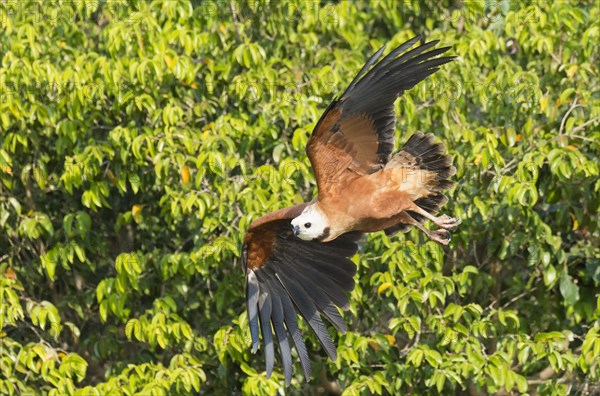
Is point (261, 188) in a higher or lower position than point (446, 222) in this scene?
higher

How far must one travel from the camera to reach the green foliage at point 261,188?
798 centimetres

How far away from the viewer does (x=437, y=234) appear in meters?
7.50

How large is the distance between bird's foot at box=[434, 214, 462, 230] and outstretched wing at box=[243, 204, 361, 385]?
702 millimetres

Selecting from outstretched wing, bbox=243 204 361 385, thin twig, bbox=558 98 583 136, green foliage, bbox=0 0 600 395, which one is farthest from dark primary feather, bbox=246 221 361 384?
thin twig, bbox=558 98 583 136

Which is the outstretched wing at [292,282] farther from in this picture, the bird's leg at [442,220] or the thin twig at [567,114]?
the thin twig at [567,114]

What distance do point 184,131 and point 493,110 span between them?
2.10 meters

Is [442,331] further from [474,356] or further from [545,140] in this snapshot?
[545,140]

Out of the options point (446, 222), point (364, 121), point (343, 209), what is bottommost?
point (446, 222)

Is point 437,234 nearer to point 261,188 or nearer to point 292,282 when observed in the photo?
point 292,282

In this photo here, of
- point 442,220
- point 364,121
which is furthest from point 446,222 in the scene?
point 364,121

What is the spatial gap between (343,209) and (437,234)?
69 centimetres

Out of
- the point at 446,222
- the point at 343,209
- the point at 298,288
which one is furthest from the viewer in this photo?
the point at 298,288

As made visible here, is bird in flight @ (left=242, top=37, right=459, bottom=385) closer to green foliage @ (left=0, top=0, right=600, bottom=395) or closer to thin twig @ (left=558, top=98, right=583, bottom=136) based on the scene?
green foliage @ (left=0, top=0, right=600, bottom=395)

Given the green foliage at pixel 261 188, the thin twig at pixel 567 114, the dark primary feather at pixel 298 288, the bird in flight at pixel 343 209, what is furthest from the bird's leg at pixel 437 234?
the thin twig at pixel 567 114
